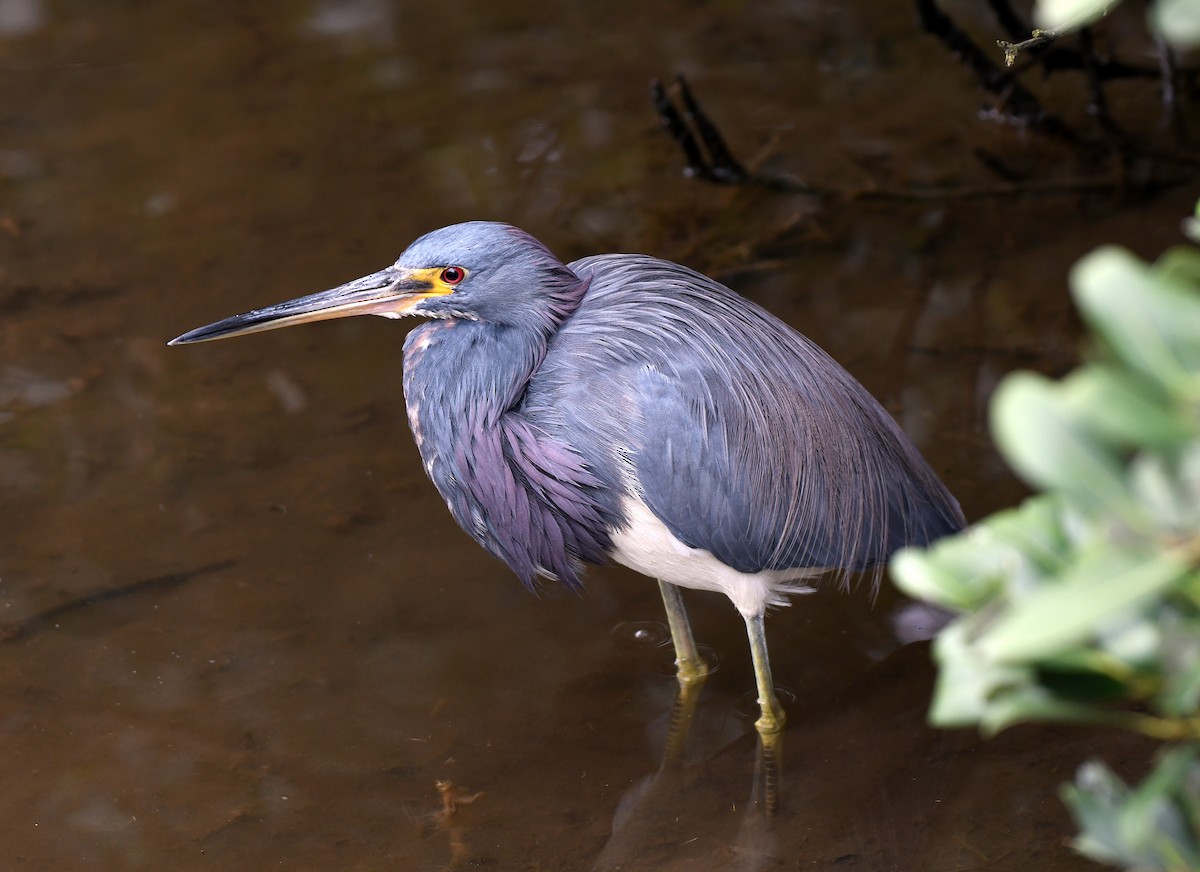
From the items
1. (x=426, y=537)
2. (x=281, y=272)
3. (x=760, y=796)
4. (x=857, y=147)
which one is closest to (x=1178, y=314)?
(x=760, y=796)

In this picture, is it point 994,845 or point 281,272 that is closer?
point 994,845

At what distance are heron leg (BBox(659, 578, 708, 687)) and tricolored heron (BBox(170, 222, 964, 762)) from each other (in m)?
0.27

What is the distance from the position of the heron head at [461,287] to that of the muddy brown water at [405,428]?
1178mm

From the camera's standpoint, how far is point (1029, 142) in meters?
6.28

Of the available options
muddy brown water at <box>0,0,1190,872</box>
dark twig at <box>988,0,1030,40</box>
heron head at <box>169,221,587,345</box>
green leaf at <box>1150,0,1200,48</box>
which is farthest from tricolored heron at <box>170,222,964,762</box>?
dark twig at <box>988,0,1030,40</box>

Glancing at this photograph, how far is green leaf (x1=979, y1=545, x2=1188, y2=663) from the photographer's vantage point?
3.24ft

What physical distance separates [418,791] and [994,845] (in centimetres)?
155

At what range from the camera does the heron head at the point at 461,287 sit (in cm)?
337

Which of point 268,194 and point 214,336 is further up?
point 214,336

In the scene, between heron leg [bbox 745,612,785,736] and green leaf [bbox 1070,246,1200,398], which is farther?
heron leg [bbox 745,612,785,736]

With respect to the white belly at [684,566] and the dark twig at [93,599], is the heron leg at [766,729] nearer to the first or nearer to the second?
the white belly at [684,566]

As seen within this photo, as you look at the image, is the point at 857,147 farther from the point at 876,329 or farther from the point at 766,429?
the point at 766,429

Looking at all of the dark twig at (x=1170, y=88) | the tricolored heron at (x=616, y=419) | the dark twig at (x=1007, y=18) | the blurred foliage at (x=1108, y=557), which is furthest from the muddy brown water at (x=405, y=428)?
the blurred foliage at (x=1108, y=557)

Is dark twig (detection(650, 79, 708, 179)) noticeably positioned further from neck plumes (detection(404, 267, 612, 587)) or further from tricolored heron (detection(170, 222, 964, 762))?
neck plumes (detection(404, 267, 612, 587))
